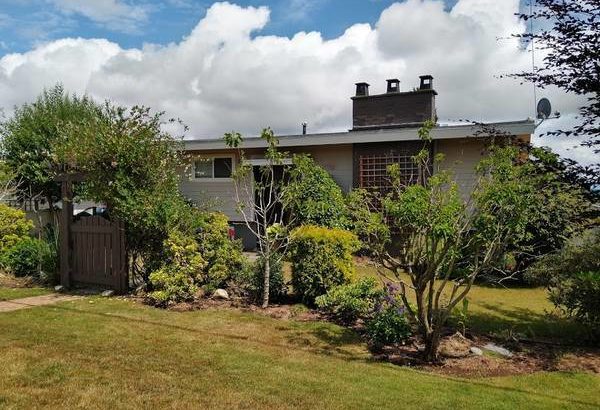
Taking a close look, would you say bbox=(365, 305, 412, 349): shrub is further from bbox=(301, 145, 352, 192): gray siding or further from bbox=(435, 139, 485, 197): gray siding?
bbox=(301, 145, 352, 192): gray siding

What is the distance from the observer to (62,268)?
1014 cm

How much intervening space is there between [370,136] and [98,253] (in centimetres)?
803

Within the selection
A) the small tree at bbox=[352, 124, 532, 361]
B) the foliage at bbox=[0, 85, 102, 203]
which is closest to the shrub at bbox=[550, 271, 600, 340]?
the small tree at bbox=[352, 124, 532, 361]

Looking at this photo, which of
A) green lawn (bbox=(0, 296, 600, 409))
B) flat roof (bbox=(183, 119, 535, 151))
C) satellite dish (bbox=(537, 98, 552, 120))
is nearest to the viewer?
green lawn (bbox=(0, 296, 600, 409))

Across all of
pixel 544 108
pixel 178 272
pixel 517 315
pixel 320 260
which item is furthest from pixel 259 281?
pixel 544 108

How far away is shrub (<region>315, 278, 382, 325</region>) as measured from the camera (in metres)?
7.32

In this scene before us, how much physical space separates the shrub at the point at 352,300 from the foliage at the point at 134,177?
9.98 ft

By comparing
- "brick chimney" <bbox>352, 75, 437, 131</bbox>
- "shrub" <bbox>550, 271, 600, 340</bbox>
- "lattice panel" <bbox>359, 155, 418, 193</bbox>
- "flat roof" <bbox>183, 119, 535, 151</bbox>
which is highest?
"brick chimney" <bbox>352, 75, 437, 131</bbox>

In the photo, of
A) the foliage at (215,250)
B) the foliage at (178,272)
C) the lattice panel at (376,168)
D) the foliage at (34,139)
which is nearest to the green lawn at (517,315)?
the foliage at (215,250)

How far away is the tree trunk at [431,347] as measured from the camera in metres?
5.79

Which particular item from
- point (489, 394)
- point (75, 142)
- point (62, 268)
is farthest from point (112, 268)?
point (489, 394)

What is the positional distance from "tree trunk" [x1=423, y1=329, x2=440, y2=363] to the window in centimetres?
1276

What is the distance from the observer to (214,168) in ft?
59.5

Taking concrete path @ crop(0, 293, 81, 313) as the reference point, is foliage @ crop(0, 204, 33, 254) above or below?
above
